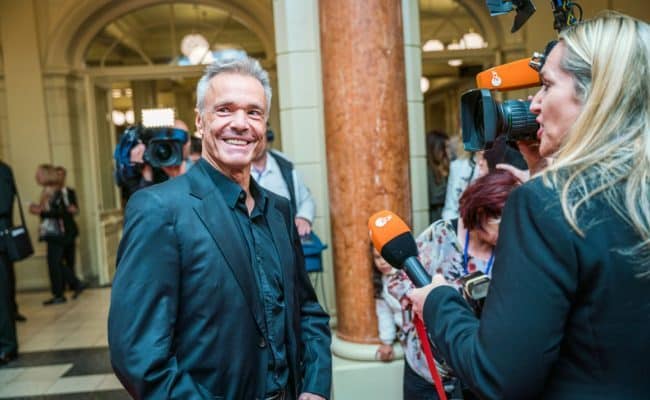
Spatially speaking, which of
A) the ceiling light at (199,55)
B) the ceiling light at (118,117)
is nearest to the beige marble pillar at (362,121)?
the ceiling light at (199,55)

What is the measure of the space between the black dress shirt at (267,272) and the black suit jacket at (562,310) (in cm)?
62

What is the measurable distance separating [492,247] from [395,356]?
1.20 meters

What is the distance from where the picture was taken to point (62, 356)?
4.89 m

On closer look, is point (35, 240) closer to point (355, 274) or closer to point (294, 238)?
point (355, 274)

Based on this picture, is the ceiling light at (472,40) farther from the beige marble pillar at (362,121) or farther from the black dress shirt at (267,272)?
the black dress shirt at (267,272)

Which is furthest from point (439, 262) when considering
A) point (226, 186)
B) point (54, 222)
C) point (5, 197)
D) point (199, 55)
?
point (199, 55)

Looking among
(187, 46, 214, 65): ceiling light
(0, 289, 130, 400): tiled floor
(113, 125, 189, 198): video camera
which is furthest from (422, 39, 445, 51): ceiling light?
(113, 125, 189, 198): video camera

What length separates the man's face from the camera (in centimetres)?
145

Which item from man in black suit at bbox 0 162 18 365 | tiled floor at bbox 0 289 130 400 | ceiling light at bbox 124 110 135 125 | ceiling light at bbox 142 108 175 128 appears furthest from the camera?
ceiling light at bbox 124 110 135 125

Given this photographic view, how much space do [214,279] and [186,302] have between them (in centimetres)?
9

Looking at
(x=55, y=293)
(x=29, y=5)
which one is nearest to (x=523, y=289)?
(x=55, y=293)

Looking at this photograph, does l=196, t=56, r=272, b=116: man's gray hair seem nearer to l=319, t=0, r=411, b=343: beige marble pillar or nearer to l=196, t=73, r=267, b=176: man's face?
l=196, t=73, r=267, b=176: man's face

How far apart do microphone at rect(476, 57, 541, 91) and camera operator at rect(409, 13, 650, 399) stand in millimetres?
332

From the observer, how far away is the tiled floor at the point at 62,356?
4051 millimetres
